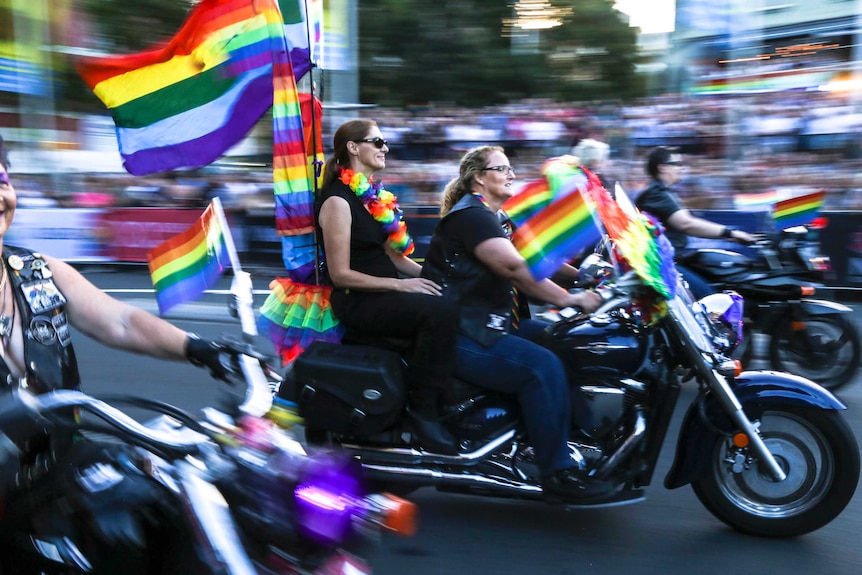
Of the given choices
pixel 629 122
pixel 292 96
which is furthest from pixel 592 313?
pixel 629 122

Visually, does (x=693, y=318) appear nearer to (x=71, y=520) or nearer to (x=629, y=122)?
(x=71, y=520)

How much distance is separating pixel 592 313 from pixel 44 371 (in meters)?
2.27

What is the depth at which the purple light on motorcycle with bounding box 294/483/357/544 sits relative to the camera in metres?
1.86

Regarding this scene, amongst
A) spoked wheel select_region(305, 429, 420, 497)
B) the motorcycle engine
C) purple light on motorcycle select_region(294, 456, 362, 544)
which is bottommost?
spoked wheel select_region(305, 429, 420, 497)

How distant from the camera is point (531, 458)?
12.4 ft

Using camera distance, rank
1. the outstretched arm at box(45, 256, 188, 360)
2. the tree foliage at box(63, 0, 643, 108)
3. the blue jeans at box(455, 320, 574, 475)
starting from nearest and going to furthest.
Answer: the outstretched arm at box(45, 256, 188, 360) → the blue jeans at box(455, 320, 574, 475) → the tree foliage at box(63, 0, 643, 108)

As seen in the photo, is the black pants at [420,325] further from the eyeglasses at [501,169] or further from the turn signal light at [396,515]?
the turn signal light at [396,515]

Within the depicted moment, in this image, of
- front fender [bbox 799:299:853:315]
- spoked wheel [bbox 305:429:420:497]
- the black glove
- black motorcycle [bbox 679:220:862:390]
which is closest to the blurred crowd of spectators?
black motorcycle [bbox 679:220:862:390]

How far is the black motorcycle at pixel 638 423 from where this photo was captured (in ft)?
11.9

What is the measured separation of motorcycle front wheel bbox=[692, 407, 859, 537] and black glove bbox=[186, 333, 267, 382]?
2.17 metres

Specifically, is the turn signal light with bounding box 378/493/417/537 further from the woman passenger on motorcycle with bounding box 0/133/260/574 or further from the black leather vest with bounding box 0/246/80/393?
the black leather vest with bounding box 0/246/80/393

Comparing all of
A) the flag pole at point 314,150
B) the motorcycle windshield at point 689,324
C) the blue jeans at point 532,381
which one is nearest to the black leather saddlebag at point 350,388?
the blue jeans at point 532,381

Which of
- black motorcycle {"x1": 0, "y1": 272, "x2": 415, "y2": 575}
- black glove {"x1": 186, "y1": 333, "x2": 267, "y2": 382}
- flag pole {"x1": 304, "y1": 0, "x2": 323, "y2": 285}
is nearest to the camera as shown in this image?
black motorcycle {"x1": 0, "y1": 272, "x2": 415, "y2": 575}

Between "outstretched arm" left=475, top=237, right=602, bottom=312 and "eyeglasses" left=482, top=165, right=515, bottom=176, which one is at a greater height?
"eyeglasses" left=482, top=165, right=515, bottom=176
